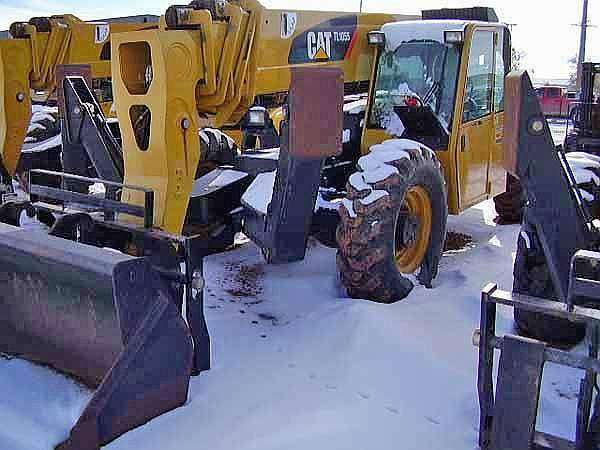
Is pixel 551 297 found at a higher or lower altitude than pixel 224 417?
higher

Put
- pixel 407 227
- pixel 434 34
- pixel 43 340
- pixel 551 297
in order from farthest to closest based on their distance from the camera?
pixel 434 34 < pixel 407 227 < pixel 551 297 < pixel 43 340

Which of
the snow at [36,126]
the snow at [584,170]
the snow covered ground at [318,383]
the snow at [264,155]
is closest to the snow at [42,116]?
the snow at [36,126]

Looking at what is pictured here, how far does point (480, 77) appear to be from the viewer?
20.4 ft

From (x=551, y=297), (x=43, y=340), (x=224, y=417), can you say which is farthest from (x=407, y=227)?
(x=43, y=340)

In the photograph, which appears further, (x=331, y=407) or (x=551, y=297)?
(x=551, y=297)

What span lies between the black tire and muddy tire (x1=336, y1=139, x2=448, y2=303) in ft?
2.91

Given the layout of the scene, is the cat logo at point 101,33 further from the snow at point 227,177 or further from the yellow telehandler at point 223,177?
the snow at point 227,177

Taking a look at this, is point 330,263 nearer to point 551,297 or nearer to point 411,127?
point 411,127

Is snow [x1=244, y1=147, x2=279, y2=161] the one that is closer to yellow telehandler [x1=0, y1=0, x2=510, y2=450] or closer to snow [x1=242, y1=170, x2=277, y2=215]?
yellow telehandler [x1=0, y1=0, x2=510, y2=450]

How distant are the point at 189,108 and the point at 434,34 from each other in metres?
2.39

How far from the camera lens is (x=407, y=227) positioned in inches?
213

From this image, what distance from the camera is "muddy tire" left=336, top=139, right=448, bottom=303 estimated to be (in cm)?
472

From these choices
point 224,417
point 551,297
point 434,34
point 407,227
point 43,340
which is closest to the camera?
point 224,417

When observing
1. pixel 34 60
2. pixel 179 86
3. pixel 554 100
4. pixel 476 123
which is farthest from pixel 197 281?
pixel 554 100
